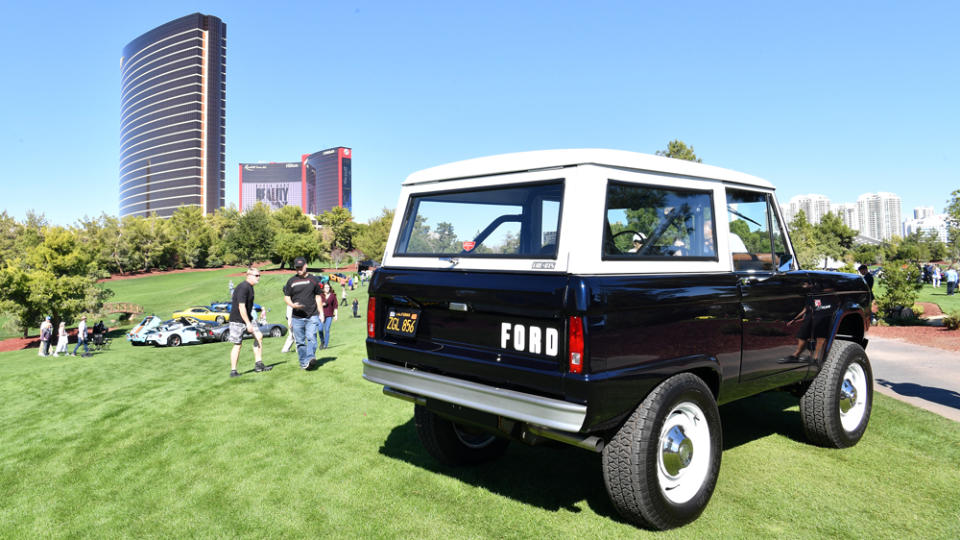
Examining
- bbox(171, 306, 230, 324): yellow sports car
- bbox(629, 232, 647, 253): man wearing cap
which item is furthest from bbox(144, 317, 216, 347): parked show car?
bbox(629, 232, 647, 253): man wearing cap

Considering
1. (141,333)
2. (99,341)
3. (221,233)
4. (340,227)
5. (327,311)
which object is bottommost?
(99,341)

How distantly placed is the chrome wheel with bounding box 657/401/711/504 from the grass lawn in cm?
23

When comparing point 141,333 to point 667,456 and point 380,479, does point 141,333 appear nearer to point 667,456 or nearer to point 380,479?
point 380,479

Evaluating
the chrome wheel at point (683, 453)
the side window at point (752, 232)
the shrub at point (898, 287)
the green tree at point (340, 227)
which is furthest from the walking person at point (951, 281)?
the green tree at point (340, 227)

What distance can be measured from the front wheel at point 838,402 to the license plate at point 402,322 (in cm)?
348

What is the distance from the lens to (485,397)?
3.22 m

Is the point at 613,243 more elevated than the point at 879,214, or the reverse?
the point at 879,214

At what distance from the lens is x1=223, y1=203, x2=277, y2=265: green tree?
83.7 m

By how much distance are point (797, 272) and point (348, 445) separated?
4179 mm

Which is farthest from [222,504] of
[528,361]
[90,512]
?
[528,361]

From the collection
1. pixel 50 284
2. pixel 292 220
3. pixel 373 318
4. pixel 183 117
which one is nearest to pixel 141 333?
pixel 50 284

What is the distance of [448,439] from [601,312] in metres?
2.02

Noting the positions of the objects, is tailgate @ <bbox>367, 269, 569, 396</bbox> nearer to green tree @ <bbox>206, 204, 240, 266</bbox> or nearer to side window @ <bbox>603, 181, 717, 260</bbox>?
side window @ <bbox>603, 181, 717, 260</bbox>

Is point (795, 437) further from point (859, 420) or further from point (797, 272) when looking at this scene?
point (797, 272)
